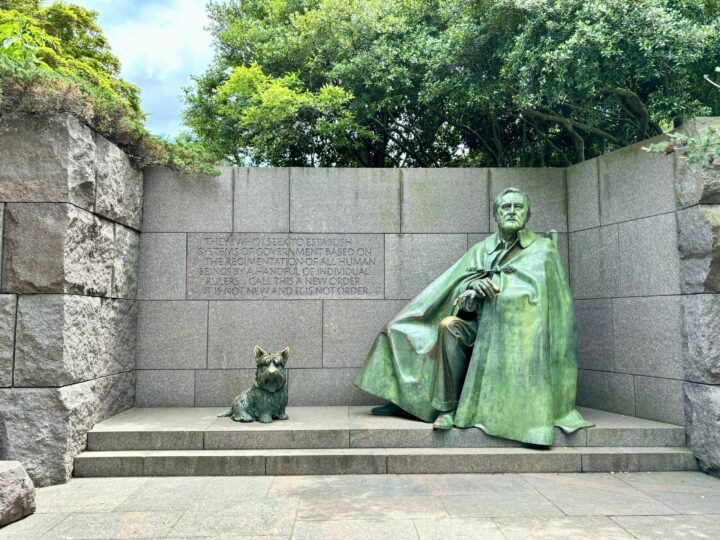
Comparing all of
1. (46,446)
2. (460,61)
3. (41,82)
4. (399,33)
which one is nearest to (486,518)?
(46,446)

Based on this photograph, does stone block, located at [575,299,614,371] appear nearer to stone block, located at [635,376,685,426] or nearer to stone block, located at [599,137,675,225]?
stone block, located at [635,376,685,426]

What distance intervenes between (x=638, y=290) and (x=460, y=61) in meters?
4.58

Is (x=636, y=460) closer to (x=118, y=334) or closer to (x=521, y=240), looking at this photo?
(x=521, y=240)

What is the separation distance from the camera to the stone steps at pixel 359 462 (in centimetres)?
561

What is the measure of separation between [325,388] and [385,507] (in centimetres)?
314

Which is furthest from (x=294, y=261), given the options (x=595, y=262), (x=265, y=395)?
(x=595, y=262)

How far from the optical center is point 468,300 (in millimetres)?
6113

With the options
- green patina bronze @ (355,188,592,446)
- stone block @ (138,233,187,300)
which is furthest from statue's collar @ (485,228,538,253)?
stone block @ (138,233,187,300)

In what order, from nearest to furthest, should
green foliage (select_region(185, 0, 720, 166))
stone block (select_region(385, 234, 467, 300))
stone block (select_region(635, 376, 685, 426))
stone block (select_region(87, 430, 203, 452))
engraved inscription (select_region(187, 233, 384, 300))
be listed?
stone block (select_region(87, 430, 203, 452)) → stone block (select_region(635, 376, 685, 426)) → green foliage (select_region(185, 0, 720, 166)) → engraved inscription (select_region(187, 233, 384, 300)) → stone block (select_region(385, 234, 467, 300))

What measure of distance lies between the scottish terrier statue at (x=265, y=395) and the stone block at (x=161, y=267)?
2030 millimetres

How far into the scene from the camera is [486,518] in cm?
434

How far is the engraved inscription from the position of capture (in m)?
7.71

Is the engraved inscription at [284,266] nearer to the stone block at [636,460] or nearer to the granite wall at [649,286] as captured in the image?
the granite wall at [649,286]

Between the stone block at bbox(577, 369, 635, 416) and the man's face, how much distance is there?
2.38 meters
